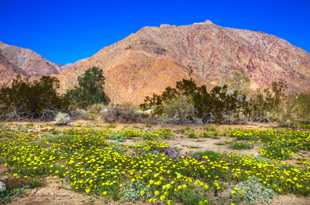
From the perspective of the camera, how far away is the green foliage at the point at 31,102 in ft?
68.9

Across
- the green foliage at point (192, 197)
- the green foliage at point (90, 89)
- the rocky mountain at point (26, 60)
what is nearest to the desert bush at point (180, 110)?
the green foliage at point (192, 197)

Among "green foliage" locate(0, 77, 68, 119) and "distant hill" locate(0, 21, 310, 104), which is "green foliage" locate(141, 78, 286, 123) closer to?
"green foliage" locate(0, 77, 68, 119)

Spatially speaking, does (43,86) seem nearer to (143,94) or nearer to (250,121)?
(250,121)

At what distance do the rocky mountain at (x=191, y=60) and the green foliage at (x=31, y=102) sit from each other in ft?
115

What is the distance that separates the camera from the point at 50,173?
6.54 m

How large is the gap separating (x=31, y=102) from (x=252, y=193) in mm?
19477

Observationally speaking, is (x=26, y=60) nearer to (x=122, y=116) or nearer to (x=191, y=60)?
(x=191, y=60)

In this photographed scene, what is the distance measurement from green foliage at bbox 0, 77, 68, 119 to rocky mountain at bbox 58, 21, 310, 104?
115 ft

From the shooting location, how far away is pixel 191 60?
75250 millimetres

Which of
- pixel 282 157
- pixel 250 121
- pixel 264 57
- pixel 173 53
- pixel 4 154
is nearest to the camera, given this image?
pixel 4 154

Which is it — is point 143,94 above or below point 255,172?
above

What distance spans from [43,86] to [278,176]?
66.1ft

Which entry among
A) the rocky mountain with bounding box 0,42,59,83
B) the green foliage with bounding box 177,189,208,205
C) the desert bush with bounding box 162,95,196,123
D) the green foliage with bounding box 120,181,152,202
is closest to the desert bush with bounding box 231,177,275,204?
the green foliage with bounding box 177,189,208,205

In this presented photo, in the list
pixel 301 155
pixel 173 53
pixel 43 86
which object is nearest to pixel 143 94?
pixel 173 53
